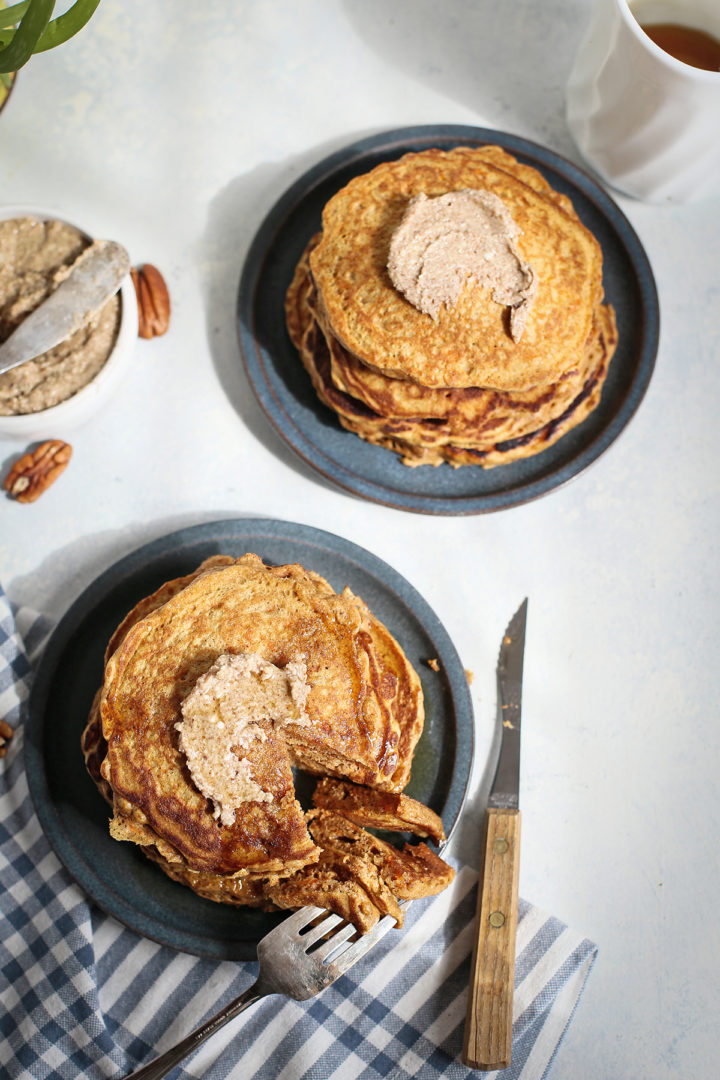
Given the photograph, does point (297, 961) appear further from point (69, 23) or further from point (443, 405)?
point (69, 23)

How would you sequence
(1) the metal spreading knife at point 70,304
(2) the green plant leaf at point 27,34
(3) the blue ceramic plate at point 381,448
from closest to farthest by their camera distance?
(2) the green plant leaf at point 27,34 < (1) the metal spreading knife at point 70,304 < (3) the blue ceramic plate at point 381,448

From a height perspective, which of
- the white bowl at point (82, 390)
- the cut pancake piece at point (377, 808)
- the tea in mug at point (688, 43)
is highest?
the tea in mug at point (688, 43)

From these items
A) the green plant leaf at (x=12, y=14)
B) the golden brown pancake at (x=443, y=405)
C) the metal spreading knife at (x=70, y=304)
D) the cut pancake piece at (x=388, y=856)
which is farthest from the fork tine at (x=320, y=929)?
the green plant leaf at (x=12, y=14)

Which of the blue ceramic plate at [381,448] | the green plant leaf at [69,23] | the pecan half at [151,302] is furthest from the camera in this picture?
the pecan half at [151,302]

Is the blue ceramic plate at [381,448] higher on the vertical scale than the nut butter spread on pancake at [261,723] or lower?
higher

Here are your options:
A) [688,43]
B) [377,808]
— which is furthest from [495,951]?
[688,43]

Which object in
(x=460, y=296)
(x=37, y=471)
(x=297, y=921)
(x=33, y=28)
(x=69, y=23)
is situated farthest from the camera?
(x=37, y=471)

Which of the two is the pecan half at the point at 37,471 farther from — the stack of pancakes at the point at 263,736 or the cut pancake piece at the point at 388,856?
the cut pancake piece at the point at 388,856

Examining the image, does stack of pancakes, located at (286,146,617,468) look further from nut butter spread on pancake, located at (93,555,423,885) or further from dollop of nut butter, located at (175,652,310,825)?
dollop of nut butter, located at (175,652,310,825)

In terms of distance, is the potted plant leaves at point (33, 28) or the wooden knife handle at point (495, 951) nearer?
the potted plant leaves at point (33, 28)
